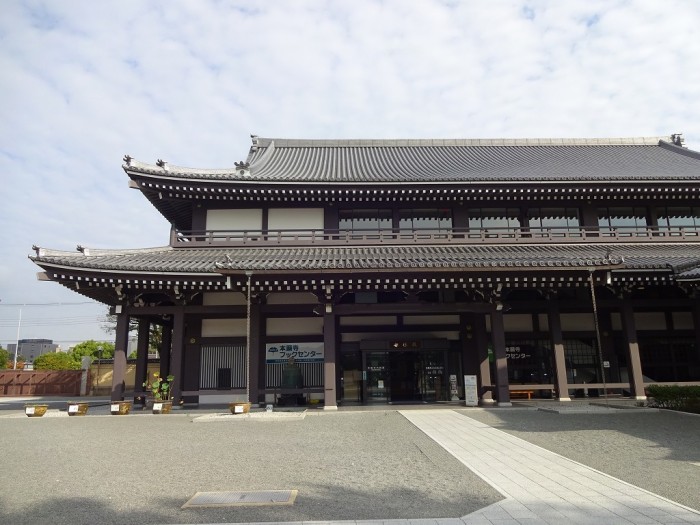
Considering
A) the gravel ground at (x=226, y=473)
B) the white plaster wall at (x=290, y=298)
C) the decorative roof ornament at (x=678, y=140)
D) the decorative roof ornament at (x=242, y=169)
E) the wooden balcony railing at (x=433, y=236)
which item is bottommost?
the gravel ground at (x=226, y=473)

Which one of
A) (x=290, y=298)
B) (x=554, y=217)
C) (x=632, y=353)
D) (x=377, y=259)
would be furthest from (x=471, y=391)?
(x=554, y=217)

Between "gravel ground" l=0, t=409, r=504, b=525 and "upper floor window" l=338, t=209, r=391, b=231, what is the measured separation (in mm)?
9347

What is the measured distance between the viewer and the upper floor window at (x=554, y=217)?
65.1 feet

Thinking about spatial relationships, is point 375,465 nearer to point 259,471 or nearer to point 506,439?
point 259,471

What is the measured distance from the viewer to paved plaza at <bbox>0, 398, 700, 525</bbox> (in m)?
5.52

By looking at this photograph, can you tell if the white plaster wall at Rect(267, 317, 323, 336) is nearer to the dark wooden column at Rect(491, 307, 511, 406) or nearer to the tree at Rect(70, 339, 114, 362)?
the dark wooden column at Rect(491, 307, 511, 406)

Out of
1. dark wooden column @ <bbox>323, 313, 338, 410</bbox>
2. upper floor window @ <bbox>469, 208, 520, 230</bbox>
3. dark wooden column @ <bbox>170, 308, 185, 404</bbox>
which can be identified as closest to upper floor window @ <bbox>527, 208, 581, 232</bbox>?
upper floor window @ <bbox>469, 208, 520, 230</bbox>

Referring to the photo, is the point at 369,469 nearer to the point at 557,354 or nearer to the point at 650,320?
the point at 557,354

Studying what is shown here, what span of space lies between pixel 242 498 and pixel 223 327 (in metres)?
12.3

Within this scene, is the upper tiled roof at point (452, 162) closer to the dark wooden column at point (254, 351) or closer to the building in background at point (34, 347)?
the dark wooden column at point (254, 351)

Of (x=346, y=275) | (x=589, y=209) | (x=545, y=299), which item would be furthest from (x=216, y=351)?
(x=589, y=209)

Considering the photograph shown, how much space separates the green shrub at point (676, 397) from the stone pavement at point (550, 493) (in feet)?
25.6

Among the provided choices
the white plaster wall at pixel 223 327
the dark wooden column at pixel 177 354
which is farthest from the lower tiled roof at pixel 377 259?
the white plaster wall at pixel 223 327

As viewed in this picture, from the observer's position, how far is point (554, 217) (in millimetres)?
19906
